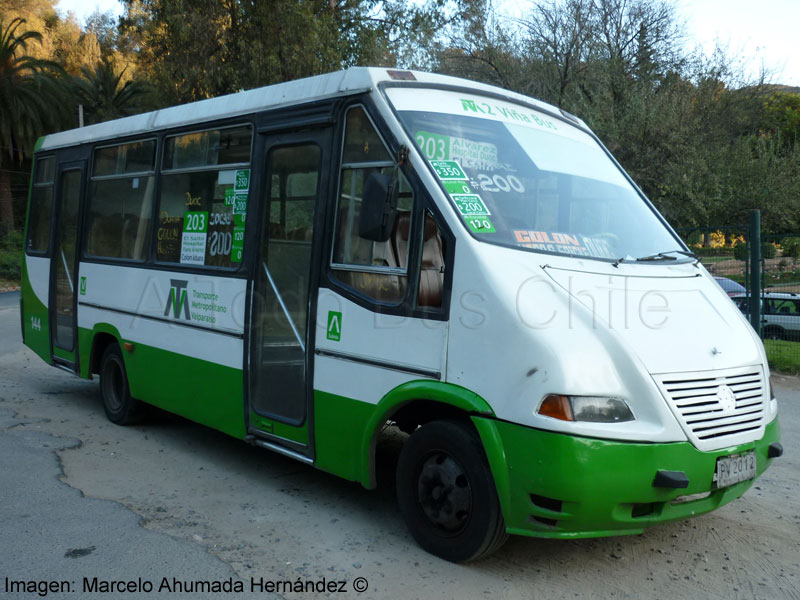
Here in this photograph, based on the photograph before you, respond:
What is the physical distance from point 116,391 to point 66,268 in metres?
1.68

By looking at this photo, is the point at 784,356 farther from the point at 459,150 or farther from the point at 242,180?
the point at 242,180

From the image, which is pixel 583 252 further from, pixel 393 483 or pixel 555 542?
→ pixel 393 483

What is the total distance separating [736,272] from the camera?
10914 millimetres

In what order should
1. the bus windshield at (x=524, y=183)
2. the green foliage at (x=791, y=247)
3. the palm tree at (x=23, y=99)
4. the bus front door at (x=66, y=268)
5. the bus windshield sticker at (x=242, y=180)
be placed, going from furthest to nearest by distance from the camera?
the palm tree at (x=23, y=99) < the green foliage at (x=791, y=247) < the bus front door at (x=66, y=268) < the bus windshield sticker at (x=242, y=180) < the bus windshield at (x=524, y=183)

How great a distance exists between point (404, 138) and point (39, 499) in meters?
3.35

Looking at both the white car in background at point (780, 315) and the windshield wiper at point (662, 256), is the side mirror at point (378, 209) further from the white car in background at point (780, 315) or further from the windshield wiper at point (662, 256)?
the white car in background at point (780, 315)

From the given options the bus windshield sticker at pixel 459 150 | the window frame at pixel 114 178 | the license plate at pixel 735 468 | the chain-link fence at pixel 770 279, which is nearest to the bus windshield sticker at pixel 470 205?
the bus windshield sticker at pixel 459 150

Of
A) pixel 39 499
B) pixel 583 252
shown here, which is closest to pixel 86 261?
pixel 39 499

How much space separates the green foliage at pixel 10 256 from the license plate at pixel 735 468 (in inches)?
1196

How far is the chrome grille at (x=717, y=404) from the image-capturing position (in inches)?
150

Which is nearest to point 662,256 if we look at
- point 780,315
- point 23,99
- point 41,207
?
point 41,207

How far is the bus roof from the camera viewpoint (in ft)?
15.8

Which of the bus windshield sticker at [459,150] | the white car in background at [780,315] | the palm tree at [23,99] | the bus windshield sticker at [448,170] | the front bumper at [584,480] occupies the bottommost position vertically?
the front bumper at [584,480]

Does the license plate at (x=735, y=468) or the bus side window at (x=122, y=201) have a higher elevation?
the bus side window at (x=122, y=201)
